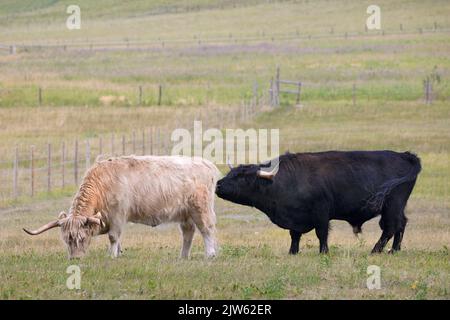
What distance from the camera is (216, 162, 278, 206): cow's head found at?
15.0 meters

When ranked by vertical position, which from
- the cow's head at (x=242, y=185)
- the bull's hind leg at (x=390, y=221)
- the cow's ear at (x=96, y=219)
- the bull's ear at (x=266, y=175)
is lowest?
the bull's hind leg at (x=390, y=221)

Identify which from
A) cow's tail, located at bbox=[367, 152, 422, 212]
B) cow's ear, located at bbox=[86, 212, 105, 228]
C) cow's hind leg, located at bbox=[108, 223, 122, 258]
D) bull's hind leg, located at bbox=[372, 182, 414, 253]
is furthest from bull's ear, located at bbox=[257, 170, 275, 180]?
cow's ear, located at bbox=[86, 212, 105, 228]

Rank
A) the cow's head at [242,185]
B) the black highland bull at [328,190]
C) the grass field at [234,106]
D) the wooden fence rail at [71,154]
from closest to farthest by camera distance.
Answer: the grass field at [234,106] < the black highland bull at [328,190] < the cow's head at [242,185] < the wooden fence rail at [71,154]

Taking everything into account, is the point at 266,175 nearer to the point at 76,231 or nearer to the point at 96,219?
the point at 96,219

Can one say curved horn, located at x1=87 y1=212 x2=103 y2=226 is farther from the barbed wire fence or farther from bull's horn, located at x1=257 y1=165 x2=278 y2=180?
the barbed wire fence

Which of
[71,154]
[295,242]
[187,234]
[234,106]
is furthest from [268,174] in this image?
[234,106]

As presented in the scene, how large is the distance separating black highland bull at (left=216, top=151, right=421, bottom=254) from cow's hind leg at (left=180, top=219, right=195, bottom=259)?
801 mm

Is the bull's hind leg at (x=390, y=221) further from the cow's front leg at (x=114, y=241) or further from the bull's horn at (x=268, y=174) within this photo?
the cow's front leg at (x=114, y=241)

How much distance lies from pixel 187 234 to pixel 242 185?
1188 mm

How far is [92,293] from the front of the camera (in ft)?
34.6

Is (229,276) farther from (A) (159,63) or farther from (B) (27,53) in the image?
(B) (27,53)

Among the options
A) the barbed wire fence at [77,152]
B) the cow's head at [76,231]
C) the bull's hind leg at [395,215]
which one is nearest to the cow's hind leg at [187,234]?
the cow's head at [76,231]

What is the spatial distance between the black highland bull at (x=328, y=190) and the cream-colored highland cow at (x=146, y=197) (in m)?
0.72

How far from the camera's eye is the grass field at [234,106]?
11547mm
